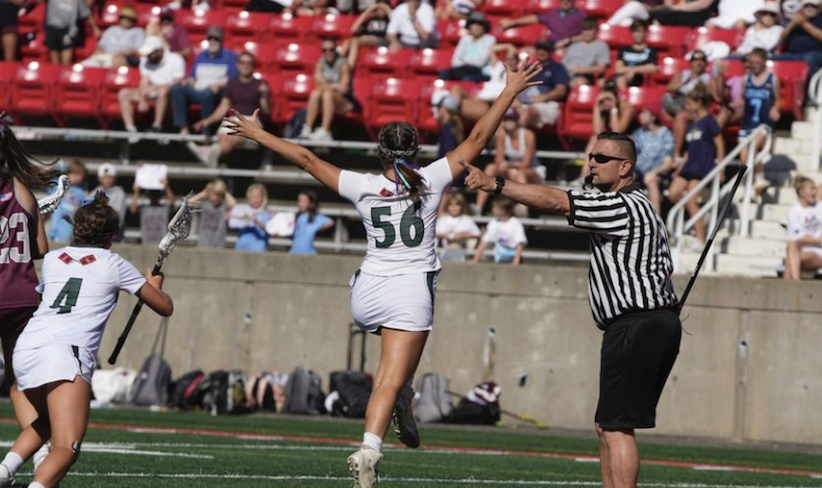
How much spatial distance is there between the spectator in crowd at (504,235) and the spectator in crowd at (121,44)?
7.00 meters

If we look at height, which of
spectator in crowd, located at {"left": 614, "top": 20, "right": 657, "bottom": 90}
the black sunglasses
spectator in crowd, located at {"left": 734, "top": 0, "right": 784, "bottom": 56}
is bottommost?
the black sunglasses

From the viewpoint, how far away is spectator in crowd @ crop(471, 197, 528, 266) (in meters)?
17.9

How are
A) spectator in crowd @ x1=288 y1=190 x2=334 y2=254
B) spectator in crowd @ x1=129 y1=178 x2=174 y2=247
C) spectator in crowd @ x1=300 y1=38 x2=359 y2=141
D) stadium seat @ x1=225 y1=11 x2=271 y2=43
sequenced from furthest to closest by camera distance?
stadium seat @ x1=225 y1=11 x2=271 y2=43
spectator in crowd @ x1=300 y1=38 x2=359 y2=141
spectator in crowd @ x1=129 y1=178 x2=174 y2=247
spectator in crowd @ x1=288 y1=190 x2=334 y2=254

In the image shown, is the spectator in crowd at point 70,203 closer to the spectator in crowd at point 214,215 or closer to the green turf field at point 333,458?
the spectator in crowd at point 214,215

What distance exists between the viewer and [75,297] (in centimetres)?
755

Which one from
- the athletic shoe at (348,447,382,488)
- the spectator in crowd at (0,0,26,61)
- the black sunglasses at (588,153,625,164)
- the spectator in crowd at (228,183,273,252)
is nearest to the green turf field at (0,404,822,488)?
the athletic shoe at (348,447,382,488)

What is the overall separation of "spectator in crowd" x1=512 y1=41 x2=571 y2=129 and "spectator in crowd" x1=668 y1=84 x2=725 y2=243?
6.27ft

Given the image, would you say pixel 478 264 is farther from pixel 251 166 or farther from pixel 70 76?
pixel 70 76

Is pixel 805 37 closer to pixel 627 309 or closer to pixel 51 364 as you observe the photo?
pixel 627 309

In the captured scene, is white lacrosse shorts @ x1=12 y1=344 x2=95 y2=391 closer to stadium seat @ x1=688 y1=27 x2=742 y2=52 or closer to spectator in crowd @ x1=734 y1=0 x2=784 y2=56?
spectator in crowd @ x1=734 y1=0 x2=784 y2=56

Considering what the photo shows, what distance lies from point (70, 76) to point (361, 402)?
772cm

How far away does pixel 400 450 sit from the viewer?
44.2 feet

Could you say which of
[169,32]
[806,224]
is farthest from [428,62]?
[806,224]

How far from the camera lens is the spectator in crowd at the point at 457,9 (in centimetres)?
2209
